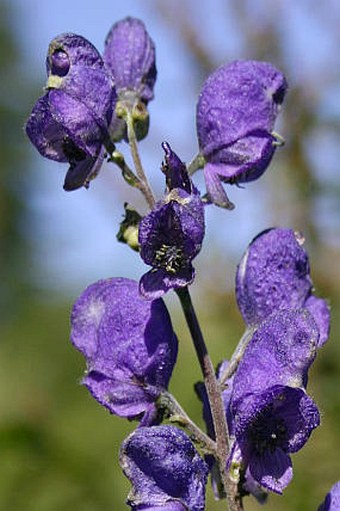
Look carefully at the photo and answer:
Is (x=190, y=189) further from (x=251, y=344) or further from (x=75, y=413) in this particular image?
(x=75, y=413)

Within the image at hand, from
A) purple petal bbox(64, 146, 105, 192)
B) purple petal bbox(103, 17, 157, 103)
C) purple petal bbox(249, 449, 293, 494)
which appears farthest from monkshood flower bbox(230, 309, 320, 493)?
purple petal bbox(103, 17, 157, 103)

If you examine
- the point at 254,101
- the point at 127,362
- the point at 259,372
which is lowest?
the point at 259,372

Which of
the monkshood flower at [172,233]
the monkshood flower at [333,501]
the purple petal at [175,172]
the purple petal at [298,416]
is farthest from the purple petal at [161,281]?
the monkshood flower at [333,501]

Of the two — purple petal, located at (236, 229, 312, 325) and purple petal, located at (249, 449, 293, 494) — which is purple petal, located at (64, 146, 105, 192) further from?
purple petal, located at (249, 449, 293, 494)

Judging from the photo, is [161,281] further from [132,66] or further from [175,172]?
[132,66]

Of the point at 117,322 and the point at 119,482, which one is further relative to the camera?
the point at 119,482

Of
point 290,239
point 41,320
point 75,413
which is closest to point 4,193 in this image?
point 41,320

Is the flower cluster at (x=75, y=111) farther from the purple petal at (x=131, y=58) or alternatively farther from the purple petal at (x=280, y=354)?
the purple petal at (x=280, y=354)
